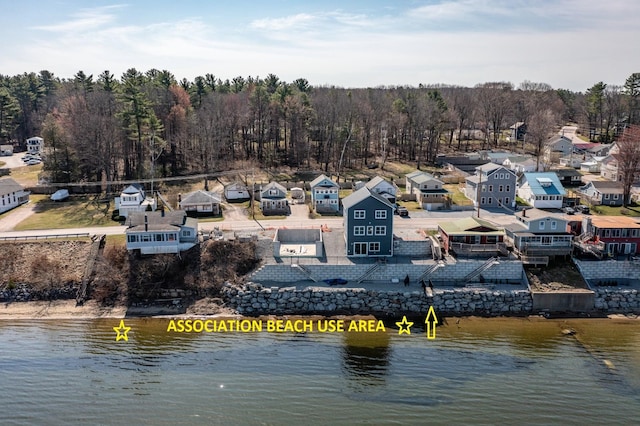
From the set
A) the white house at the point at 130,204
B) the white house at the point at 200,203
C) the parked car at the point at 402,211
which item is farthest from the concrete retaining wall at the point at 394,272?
the white house at the point at 130,204

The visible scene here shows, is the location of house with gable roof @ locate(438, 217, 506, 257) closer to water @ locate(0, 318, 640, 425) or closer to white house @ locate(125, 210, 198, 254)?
water @ locate(0, 318, 640, 425)

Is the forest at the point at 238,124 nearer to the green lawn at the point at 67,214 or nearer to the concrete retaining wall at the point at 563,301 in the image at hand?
the green lawn at the point at 67,214

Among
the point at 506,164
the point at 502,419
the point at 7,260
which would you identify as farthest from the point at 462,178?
the point at 7,260

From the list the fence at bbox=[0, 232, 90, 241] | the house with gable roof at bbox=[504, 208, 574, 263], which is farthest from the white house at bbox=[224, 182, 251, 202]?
the house with gable roof at bbox=[504, 208, 574, 263]

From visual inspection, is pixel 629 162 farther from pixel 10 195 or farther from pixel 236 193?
pixel 10 195
